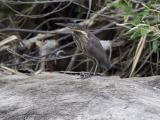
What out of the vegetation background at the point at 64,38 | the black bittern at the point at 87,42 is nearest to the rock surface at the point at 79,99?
the black bittern at the point at 87,42

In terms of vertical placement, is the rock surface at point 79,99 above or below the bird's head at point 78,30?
below

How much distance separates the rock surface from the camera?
329 centimetres

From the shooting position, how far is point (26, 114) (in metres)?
3.40

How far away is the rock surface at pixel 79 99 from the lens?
10.8 feet

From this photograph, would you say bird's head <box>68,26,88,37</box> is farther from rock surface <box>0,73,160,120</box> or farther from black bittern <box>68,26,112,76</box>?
rock surface <box>0,73,160,120</box>

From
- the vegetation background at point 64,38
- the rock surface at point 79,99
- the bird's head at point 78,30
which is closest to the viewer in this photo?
the rock surface at point 79,99

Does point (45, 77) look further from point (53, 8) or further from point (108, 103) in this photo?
point (53, 8)

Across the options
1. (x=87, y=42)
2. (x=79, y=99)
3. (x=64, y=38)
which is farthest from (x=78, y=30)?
(x=64, y=38)

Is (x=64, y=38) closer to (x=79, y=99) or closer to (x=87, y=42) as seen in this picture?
(x=87, y=42)

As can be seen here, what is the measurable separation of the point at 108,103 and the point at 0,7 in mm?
3130

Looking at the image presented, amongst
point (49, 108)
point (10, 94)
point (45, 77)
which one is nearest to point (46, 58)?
point (45, 77)

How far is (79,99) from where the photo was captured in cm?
354

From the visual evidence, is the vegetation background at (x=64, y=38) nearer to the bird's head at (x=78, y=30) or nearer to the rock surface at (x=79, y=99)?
the bird's head at (x=78, y=30)

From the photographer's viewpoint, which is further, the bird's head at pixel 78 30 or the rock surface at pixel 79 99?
the bird's head at pixel 78 30
